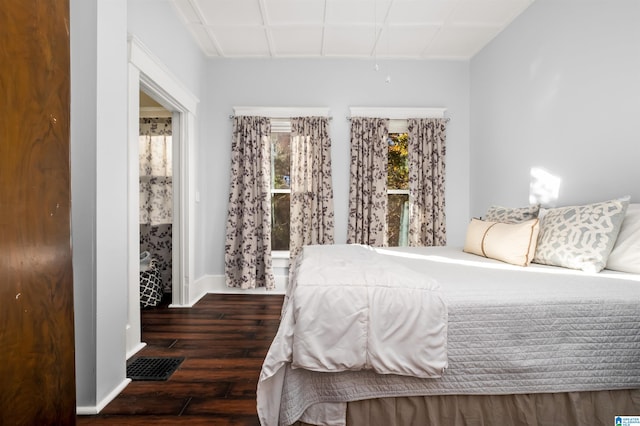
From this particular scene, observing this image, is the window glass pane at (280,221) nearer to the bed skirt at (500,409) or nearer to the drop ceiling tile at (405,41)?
the drop ceiling tile at (405,41)

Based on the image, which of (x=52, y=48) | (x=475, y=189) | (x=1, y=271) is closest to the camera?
(x=1, y=271)

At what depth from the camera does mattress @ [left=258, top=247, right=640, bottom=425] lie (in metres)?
1.36

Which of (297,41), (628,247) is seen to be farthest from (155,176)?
(628,247)

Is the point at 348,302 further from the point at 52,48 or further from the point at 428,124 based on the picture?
the point at 428,124

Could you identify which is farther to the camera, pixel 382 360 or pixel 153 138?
pixel 153 138

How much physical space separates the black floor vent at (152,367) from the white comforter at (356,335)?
109 centimetres

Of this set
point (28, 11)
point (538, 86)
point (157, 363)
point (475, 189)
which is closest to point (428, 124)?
point (475, 189)

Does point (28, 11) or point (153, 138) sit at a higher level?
point (153, 138)

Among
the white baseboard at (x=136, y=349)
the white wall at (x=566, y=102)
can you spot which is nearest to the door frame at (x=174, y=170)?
the white baseboard at (x=136, y=349)

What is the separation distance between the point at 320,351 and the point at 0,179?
1.06 metres

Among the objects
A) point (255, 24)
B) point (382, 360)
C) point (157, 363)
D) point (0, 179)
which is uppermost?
point (255, 24)

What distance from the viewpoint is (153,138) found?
4367 millimetres

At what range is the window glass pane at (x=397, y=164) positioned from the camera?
4379 mm

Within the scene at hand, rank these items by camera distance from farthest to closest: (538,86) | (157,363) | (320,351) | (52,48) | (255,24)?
(255,24) → (538,86) → (157,363) → (320,351) → (52,48)
